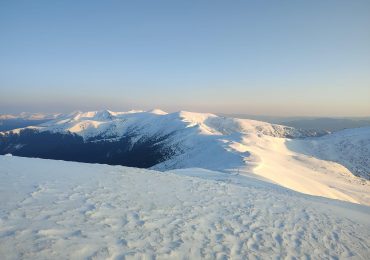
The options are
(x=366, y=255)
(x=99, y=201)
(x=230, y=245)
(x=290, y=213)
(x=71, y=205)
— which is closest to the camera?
(x=230, y=245)

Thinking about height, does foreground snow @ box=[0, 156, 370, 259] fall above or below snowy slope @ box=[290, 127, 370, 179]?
above

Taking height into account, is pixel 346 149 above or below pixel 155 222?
below

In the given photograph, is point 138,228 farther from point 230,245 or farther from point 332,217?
point 332,217

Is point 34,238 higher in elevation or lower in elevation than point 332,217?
higher

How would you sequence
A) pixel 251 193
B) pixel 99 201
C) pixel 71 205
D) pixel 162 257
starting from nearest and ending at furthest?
pixel 162 257
pixel 71 205
pixel 99 201
pixel 251 193

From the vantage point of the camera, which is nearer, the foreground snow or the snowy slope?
the foreground snow

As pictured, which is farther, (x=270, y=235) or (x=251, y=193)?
(x=251, y=193)

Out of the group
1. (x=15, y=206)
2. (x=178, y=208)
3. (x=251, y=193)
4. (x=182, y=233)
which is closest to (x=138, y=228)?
(x=182, y=233)

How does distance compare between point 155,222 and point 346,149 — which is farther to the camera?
point 346,149
